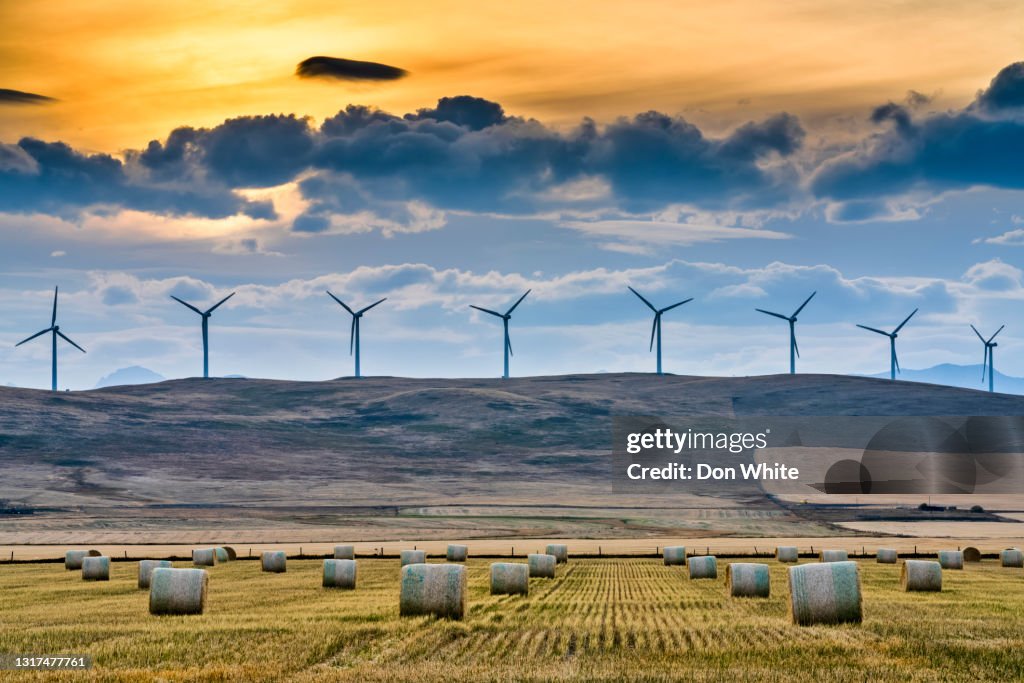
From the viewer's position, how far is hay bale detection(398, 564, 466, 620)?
1218 inches

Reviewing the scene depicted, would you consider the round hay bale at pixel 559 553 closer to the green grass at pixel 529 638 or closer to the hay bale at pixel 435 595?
the green grass at pixel 529 638

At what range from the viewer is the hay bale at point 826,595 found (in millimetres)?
29594

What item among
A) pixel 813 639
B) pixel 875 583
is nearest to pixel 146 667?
pixel 813 639

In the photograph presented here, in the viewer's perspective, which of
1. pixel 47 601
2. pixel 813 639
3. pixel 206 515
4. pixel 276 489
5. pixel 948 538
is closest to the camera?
pixel 813 639

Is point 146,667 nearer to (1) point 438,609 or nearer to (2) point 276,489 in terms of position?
(1) point 438,609

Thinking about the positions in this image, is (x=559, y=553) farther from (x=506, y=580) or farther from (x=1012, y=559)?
(x=506, y=580)

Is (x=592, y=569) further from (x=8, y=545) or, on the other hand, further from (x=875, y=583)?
(x=8, y=545)

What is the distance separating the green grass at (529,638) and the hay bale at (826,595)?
592 millimetres

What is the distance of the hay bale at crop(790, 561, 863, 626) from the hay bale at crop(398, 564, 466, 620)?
25.1 feet

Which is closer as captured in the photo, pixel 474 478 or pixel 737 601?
pixel 737 601

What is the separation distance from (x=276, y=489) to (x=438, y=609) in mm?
140003

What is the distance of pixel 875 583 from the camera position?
164 feet

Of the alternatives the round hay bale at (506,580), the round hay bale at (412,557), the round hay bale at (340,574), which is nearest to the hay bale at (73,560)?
the round hay bale at (412,557)

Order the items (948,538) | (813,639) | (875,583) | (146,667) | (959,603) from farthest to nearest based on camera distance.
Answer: (948,538), (875,583), (959,603), (813,639), (146,667)
